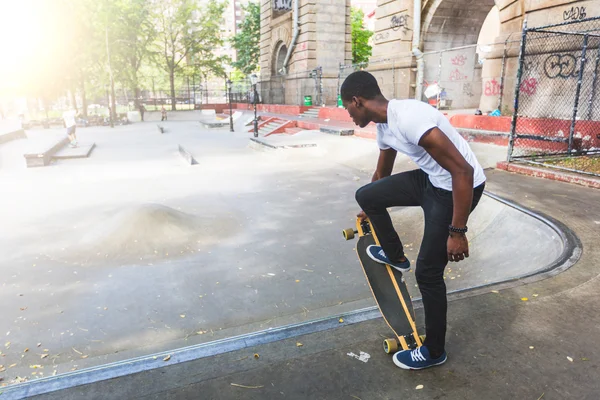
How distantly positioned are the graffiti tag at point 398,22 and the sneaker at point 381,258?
17.2 metres

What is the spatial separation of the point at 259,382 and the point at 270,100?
32675 millimetres

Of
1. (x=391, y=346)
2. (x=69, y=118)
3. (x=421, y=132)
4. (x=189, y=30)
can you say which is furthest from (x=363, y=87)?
(x=189, y=30)

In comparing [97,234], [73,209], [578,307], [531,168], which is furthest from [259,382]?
[531,168]

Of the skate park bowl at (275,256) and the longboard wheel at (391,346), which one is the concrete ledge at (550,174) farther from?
the longboard wheel at (391,346)

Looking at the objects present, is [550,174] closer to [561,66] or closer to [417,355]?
[561,66]

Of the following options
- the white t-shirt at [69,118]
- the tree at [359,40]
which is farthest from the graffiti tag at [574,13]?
the tree at [359,40]

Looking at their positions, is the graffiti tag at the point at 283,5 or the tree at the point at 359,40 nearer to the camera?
the graffiti tag at the point at 283,5

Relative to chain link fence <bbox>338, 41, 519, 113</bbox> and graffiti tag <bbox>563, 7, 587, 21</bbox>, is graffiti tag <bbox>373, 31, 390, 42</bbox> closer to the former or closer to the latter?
chain link fence <bbox>338, 41, 519, 113</bbox>

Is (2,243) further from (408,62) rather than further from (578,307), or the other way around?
(408,62)

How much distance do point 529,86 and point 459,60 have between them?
280 inches

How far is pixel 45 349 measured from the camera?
12.1ft

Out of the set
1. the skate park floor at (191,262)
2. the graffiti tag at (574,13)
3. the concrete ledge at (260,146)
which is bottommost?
the skate park floor at (191,262)

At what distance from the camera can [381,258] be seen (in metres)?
3.01

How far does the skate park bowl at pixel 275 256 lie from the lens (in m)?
2.86
